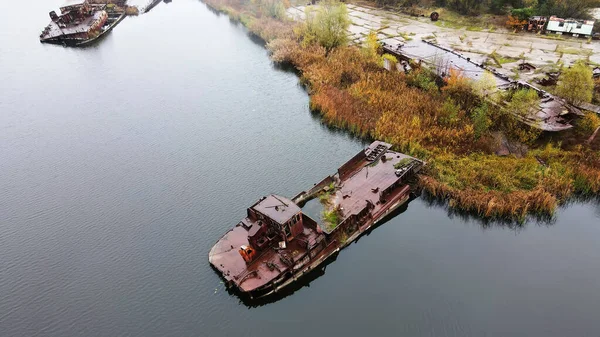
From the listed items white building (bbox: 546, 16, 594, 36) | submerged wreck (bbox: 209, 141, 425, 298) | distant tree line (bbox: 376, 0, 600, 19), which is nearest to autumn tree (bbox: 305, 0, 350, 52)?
distant tree line (bbox: 376, 0, 600, 19)

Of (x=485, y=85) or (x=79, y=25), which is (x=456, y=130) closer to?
(x=485, y=85)

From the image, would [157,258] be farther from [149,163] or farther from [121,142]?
[121,142]

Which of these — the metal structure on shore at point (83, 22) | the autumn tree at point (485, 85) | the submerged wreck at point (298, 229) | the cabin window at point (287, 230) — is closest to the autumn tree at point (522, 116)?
the autumn tree at point (485, 85)

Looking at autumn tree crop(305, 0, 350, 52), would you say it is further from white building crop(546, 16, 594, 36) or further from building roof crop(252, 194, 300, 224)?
building roof crop(252, 194, 300, 224)

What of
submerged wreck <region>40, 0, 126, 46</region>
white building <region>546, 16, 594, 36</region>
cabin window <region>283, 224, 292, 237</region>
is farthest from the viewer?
submerged wreck <region>40, 0, 126, 46</region>

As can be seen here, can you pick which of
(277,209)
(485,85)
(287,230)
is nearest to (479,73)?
(485,85)

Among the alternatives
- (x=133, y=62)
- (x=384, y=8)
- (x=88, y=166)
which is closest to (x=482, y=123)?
(x=88, y=166)
